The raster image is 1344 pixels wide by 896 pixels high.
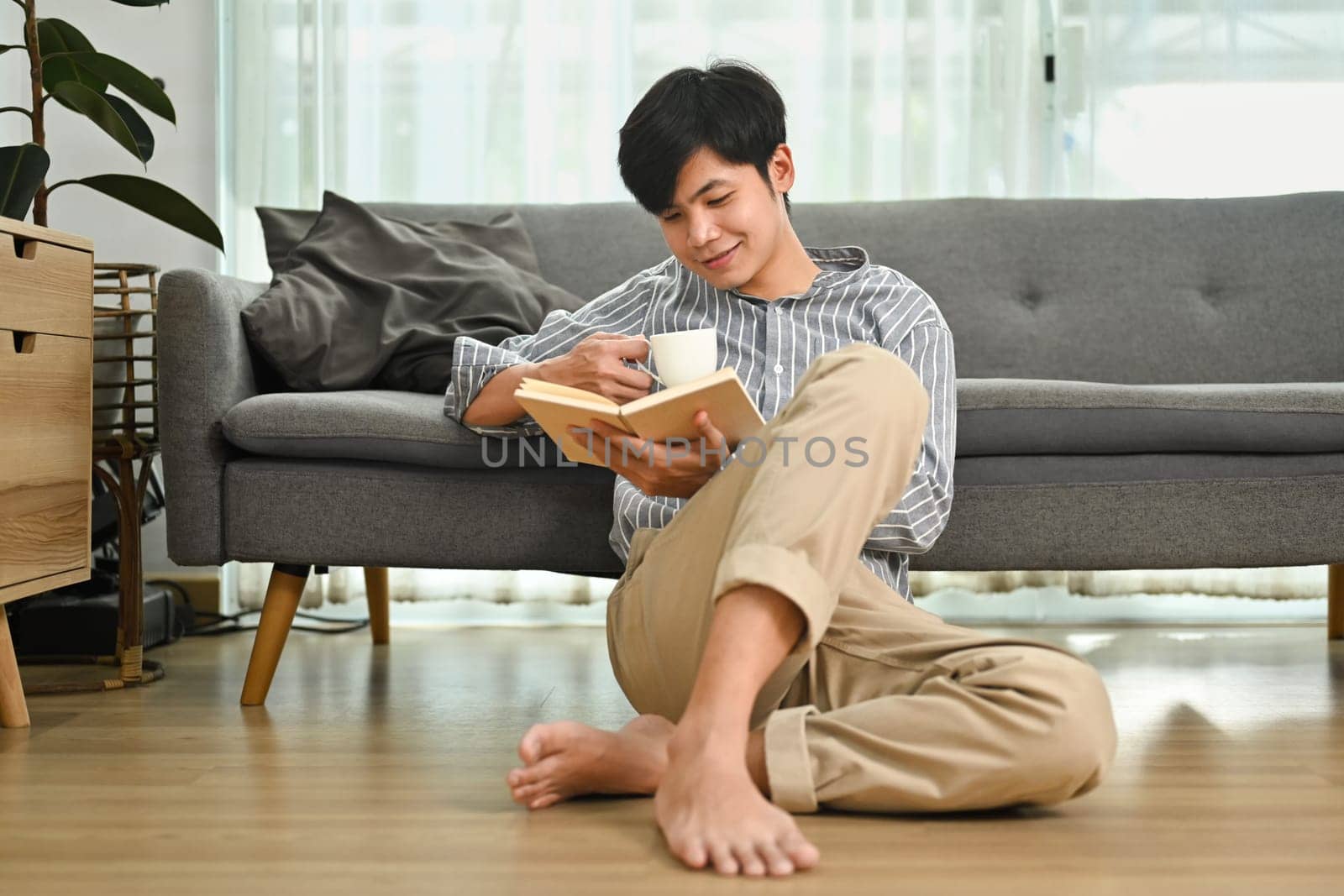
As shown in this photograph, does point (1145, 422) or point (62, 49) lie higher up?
point (62, 49)


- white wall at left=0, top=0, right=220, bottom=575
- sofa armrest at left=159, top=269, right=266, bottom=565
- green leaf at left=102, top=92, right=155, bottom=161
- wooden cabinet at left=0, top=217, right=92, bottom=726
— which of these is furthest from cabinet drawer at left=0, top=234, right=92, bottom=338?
white wall at left=0, top=0, right=220, bottom=575

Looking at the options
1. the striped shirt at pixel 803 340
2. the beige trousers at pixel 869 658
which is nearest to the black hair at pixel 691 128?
the striped shirt at pixel 803 340

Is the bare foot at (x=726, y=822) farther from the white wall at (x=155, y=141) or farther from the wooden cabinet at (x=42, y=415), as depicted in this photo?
the white wall at (x=155, y=141)

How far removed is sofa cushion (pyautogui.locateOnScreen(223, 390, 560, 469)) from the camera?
174cm

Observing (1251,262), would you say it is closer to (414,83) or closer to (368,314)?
(368,314)

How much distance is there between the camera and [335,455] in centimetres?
176

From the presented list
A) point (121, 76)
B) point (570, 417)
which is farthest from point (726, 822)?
point (121, 76)

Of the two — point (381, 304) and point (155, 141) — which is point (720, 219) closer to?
point (381, 304)

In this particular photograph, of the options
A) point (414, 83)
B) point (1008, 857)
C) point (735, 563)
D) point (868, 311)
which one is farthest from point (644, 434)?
point (414, 83)

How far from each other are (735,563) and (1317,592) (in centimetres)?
221

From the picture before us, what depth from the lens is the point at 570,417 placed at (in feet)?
4.26

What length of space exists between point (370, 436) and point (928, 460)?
2.60ft

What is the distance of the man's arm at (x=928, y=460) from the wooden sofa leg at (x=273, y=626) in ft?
2.92

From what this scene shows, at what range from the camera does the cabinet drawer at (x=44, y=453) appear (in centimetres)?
162
